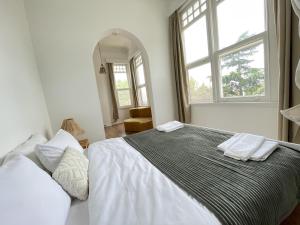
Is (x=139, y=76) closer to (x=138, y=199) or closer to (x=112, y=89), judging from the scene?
(x=112, y=89)

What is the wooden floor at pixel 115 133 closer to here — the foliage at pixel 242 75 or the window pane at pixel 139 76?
the window pane at pixel 139 76

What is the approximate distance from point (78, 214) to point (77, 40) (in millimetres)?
2792

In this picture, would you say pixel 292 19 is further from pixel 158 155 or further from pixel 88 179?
pixel 88 179

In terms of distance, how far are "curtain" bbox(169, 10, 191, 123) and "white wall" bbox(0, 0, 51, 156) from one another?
2.57 m

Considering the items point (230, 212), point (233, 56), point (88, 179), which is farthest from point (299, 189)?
point (233, 56)

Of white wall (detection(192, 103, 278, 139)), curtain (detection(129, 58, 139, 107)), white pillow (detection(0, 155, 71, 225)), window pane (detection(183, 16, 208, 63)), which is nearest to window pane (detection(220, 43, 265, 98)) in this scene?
white wall (detection(192, 103, 278, 139))

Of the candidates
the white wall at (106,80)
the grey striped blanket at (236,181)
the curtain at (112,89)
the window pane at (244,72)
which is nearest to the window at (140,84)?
the white wall at (106,80)

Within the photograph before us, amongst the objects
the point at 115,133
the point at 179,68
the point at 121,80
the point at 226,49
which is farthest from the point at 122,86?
the point at 226,49

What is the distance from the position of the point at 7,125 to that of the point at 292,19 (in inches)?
113

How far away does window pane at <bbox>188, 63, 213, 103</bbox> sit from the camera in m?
2.99

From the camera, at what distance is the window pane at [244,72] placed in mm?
2172

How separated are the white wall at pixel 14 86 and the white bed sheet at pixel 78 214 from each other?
2.26ft

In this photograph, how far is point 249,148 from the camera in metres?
1.21

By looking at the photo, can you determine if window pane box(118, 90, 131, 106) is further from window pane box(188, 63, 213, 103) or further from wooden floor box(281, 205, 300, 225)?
wooden floor box(281, 205, 300, 225)
